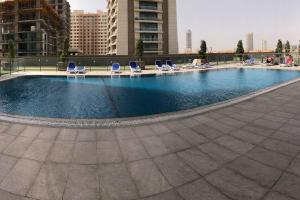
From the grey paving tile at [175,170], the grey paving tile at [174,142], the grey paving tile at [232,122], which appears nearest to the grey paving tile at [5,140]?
the grey paving tile at [175,170]

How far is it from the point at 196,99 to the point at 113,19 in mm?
65091

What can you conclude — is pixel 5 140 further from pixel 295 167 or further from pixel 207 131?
pixel 295 167

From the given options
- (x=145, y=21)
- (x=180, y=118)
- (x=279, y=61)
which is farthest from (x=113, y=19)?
(x=180, y=118)

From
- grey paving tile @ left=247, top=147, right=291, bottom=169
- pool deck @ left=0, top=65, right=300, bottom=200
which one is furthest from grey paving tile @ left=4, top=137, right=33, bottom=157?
grey paving tile @ left=247, top=147, right=291, bottom=169

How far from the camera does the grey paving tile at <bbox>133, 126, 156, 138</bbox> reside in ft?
21.3

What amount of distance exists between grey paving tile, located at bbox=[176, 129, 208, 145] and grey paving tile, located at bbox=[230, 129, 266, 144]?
96 cm

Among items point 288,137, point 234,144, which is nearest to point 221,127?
point 234,144

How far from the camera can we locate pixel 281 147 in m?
5.81

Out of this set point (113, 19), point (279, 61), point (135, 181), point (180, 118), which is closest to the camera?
point (135, 181)

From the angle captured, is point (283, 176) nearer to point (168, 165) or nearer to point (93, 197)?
point (168, 165)

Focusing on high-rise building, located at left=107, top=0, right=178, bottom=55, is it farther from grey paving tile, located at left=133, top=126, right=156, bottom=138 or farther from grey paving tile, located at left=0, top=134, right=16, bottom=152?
grey paving tile, located at left=0, top=134, right=16, bottom=152

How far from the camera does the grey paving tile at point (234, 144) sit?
5688mm

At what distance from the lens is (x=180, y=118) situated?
25.6ft

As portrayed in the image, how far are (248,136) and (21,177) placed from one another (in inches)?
208
